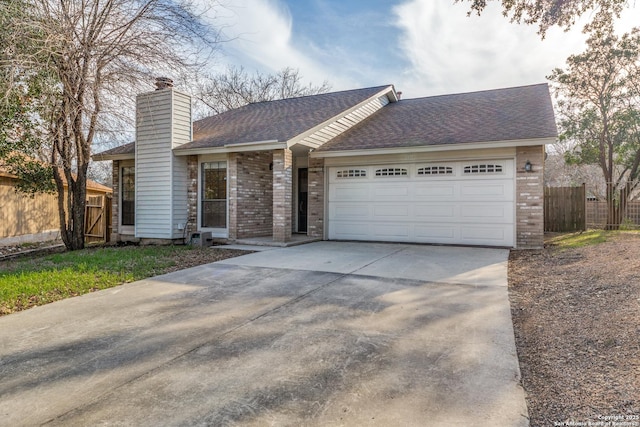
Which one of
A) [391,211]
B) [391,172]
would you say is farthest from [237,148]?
[391,211]

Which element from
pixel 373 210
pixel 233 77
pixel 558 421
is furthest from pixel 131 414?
pixel 233 77

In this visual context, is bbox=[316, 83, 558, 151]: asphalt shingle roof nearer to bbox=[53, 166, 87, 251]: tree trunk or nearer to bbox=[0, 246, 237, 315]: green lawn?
bbox=[0, 246, 237, 315]: green lawn

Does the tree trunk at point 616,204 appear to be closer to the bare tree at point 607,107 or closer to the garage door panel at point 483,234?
the bare tree at point 607,107

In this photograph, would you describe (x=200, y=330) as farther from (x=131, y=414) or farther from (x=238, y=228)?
(x=238, y=228)

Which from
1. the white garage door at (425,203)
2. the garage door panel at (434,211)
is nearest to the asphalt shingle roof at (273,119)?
the white garage door at (425,203)

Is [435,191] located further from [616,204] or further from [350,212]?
[616,204]

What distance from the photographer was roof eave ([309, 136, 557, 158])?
8586 millimetres

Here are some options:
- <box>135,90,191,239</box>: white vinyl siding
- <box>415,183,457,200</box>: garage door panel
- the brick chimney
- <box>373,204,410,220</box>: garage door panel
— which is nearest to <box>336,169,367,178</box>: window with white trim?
<box>373,204,410,220</box>: garage door panel

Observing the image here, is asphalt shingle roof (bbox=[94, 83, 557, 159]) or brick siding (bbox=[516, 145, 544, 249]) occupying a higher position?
asphalt shingle roof (bbox=[94, 83, 557, 159])

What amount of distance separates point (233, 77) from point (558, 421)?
91.3ft

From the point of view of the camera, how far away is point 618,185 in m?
13.9

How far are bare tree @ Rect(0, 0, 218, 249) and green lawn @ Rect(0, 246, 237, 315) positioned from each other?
11.5 ft

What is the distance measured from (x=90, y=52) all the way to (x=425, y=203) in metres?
8.68

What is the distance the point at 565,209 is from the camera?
13.0 meters
